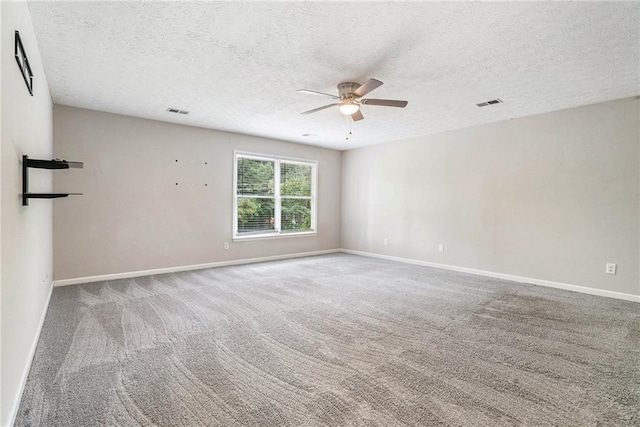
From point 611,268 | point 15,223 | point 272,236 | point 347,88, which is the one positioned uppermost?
point 347,88

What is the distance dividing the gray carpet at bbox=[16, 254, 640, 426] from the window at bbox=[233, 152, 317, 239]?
224 cm

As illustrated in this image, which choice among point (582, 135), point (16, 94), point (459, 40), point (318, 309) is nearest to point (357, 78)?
point (459, 40)

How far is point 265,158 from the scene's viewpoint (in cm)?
631

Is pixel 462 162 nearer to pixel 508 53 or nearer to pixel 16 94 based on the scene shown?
pixel 508 53

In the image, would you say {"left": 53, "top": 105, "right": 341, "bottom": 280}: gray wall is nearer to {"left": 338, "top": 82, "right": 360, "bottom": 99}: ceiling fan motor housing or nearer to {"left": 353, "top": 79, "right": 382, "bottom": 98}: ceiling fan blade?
{"left": 338, "top": 82, "right": 360, "bottom": 99}: ceiling fan motor housing

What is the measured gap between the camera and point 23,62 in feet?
6.72

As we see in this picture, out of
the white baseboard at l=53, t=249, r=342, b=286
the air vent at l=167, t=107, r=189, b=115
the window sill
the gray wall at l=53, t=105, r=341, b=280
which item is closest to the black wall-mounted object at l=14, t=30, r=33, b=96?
the air vent at l=167, t=107, r=189, b=115

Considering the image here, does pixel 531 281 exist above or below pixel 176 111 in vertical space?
below

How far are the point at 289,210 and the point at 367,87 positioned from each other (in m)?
4.13

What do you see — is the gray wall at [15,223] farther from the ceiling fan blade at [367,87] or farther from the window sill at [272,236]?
the window sill at [272,236]

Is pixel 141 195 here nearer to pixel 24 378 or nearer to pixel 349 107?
pixel 24 378

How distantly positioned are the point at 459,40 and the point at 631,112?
3.01 meters

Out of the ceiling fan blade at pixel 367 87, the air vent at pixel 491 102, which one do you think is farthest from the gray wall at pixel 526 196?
the ceiling fan blade at pixel 367 87

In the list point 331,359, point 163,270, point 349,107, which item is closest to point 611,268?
point 349,107
